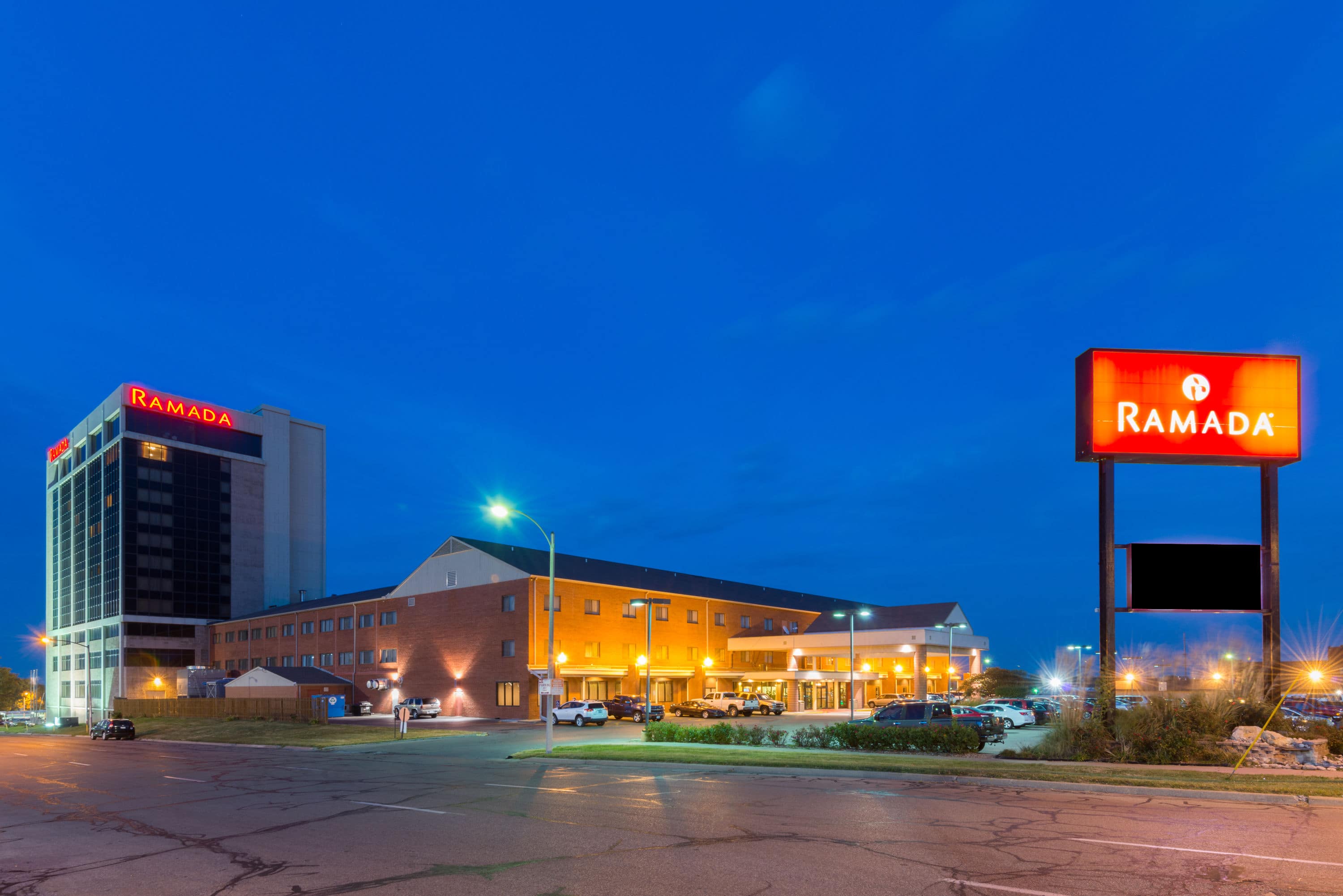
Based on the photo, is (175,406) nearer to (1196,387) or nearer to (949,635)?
(949,635)

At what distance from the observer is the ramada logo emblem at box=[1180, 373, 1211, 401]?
82.9ft

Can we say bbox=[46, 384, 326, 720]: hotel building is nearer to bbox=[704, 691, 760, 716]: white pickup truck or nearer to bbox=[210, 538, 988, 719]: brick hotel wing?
bbox=[210, 538, 988, 719]: brick hotel wing

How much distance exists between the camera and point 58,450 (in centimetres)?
13425

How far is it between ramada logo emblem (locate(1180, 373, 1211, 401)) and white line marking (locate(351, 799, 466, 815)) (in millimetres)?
21771

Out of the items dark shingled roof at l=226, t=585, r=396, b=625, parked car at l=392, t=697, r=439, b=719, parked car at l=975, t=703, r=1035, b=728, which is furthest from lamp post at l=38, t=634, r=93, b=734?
parked car at l=975, t=703, r=1035, b=728

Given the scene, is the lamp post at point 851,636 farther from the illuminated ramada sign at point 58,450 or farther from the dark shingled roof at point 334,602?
the illuminated ramada sign at point 58,450

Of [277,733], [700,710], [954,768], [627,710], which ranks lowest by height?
[700,710]

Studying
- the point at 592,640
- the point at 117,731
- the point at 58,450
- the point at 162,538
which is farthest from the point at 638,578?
the point at 58,450

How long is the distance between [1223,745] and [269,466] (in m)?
125

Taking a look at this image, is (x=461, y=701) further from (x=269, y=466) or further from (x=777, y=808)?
(x=269, y=466)

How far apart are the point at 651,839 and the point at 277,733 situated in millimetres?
42166

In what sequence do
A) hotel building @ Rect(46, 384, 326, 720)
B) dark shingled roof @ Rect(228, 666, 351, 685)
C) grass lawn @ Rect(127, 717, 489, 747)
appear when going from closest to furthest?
grass lawn @ Rect(127, 717, 489, 747) → dark shingled roof @ Rect(228, 666, 351, 685) → hotel building @ Rect(46, 384, 326, 720)

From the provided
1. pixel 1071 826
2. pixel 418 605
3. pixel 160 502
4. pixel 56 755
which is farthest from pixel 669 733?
pixel 160 502

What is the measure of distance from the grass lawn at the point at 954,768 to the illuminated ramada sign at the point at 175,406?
10199 centimetres
